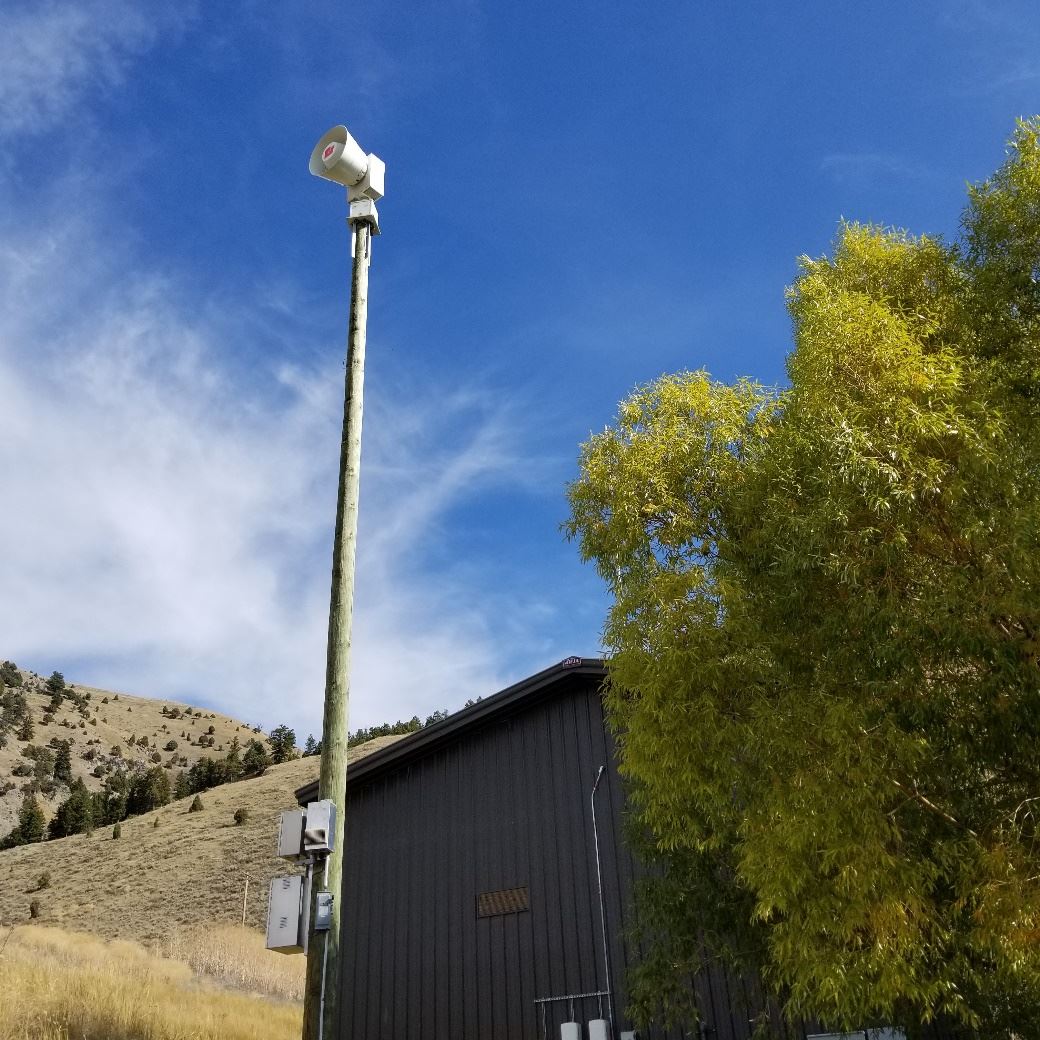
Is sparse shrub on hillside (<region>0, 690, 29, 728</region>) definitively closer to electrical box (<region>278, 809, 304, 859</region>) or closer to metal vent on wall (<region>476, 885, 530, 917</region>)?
metal vent on wall (<region>476, 885, 530, 917</region>)

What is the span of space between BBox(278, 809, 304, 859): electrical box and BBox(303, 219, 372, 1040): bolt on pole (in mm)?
214

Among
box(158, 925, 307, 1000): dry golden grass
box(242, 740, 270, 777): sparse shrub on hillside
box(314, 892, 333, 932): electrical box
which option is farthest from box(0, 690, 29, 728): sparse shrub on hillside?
box(314, 892, 333, 932): electrical box

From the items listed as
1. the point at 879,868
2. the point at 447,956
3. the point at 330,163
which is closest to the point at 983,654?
the point at 879,868

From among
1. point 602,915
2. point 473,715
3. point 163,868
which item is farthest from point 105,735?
point 602,915

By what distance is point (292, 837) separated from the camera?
609 centimetres

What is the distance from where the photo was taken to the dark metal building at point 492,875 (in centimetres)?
1345

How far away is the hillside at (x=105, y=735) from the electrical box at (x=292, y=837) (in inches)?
2514

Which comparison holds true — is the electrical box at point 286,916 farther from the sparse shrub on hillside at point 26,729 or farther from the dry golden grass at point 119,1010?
the sparse shrub on hillside at point 26,729

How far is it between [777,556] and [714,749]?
1.81 meters

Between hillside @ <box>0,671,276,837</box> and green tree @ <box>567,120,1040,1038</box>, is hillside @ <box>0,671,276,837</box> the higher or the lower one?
the higher one

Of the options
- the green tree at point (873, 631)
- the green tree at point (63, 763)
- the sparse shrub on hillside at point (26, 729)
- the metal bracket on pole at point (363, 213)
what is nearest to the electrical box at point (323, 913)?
the green tree at point (873, 631)

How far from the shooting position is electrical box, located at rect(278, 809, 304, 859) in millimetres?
6070

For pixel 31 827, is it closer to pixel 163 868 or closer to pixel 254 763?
pixel 254 763

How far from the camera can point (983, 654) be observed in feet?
21.6
